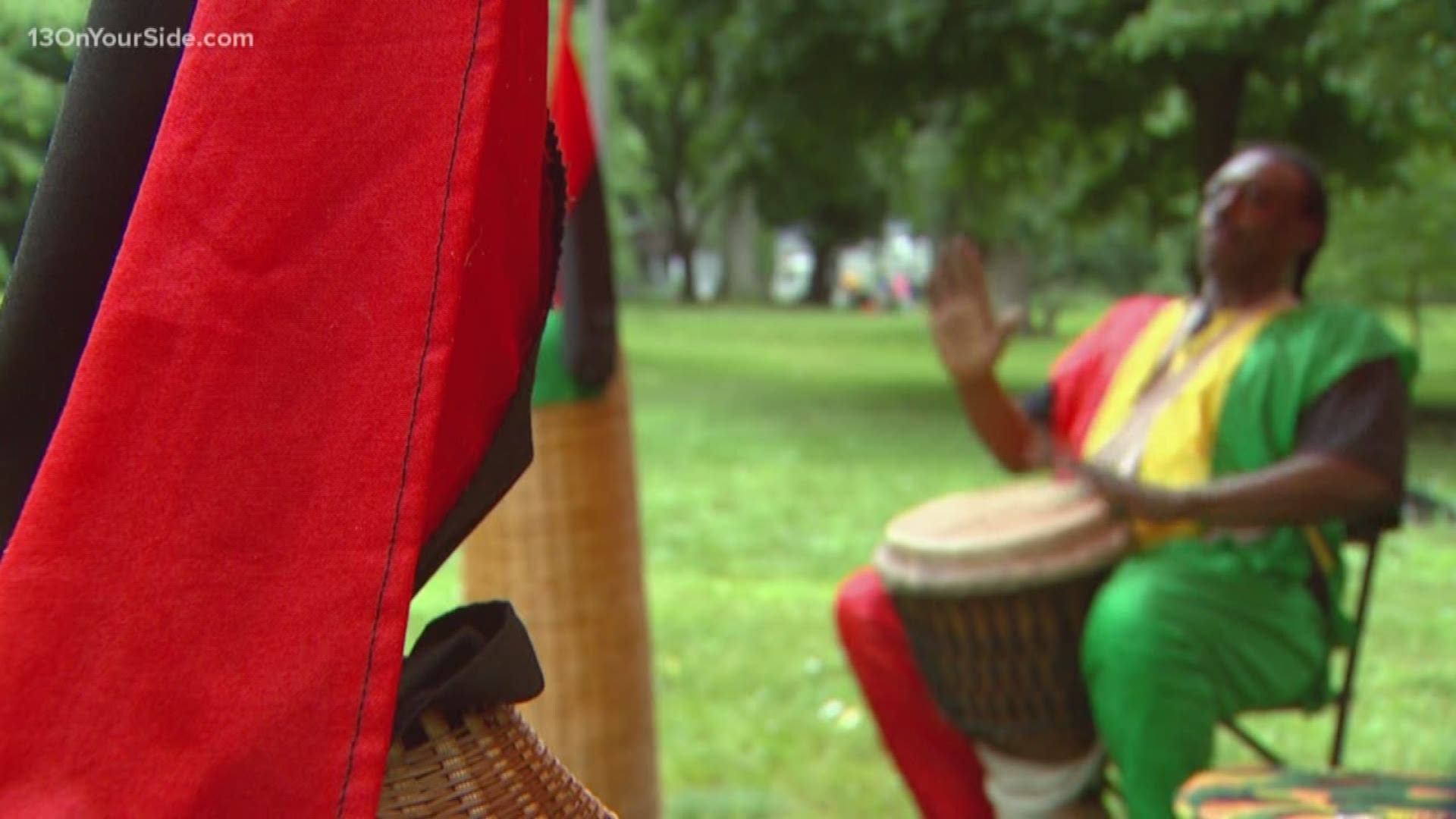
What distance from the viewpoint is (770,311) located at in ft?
134

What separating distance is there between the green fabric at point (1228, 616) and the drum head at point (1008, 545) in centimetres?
9

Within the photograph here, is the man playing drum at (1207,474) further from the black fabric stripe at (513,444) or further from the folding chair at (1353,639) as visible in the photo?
the black fabric stripe at (513,444)

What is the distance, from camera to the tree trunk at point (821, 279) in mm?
48562

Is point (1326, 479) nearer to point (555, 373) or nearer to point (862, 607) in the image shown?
point (862, 607)

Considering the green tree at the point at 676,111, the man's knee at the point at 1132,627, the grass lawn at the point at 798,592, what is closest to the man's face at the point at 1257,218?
the man's knee at the point at 1132,627

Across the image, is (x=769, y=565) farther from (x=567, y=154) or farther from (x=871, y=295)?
(x=871, y=295)

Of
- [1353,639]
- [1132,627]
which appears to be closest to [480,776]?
[1132,627]

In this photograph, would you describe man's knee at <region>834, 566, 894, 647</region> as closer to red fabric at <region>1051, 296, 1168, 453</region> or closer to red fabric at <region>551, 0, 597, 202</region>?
red fabric at <region>1051, 296, 1168, 453</region>

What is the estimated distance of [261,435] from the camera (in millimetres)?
1218

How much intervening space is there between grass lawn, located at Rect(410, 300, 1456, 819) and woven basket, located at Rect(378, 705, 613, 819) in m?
0.25

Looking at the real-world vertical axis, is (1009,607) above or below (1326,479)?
Answer: below

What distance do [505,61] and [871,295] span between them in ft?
162

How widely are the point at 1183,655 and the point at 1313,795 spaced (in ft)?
1.75

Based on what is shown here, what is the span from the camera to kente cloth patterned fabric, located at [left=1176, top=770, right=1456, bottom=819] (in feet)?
8.21
